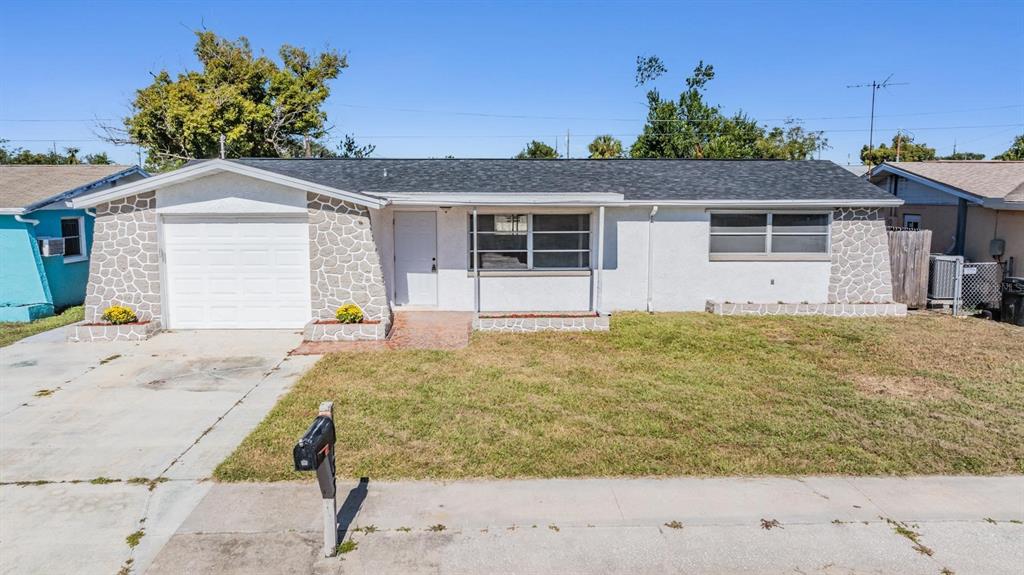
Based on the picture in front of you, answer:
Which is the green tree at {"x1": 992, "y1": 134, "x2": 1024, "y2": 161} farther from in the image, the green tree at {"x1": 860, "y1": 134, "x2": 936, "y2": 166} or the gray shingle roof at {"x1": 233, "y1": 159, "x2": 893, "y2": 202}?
the gray shingle roof at {"x1": 233, "y1": 159, "x2": 893, "y2": 202}

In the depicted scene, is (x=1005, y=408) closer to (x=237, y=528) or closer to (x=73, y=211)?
(x=237, y=528)

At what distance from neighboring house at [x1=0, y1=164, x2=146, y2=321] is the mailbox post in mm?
11346

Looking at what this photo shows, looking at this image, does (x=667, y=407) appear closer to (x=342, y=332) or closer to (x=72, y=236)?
(x=342, y=332)

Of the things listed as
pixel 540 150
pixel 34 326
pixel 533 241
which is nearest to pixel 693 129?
pixel 540 150

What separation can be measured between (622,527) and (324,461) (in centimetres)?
238

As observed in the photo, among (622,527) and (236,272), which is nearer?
(622,527)

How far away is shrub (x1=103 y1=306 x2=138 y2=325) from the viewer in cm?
1225

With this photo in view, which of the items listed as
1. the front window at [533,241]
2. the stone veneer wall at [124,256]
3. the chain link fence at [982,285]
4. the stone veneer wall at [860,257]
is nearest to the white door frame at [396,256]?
the front window at [533,241]

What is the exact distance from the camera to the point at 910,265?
15461 millimetres

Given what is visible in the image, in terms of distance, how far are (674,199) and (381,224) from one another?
21.0 ft

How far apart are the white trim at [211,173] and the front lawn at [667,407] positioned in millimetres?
2998

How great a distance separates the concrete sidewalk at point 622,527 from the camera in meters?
4.85

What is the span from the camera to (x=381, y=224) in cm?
1405

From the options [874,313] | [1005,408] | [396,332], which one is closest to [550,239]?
[396,332]
